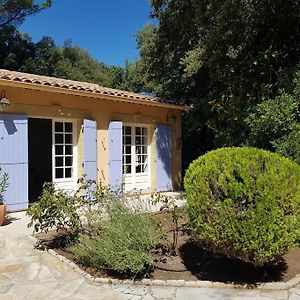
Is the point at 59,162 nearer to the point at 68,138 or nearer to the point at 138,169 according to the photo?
the point at 68,138

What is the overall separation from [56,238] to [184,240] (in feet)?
7.20

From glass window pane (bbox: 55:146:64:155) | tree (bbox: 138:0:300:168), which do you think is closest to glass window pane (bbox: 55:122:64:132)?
glass window pane (bbox: 55:146:64:155)

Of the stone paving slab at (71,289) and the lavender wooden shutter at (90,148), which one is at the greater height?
the lavender wooden shutter at (90,148)

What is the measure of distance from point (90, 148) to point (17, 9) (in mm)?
14028

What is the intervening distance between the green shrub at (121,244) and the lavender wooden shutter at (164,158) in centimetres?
717

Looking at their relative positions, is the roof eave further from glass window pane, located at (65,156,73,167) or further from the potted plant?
the potted plant

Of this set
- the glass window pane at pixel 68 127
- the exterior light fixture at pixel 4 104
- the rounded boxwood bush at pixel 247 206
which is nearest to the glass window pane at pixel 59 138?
the glass window pane at pixel 68 127

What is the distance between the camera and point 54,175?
951cm

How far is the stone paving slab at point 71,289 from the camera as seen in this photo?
404 centimetres

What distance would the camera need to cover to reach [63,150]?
9820 mm

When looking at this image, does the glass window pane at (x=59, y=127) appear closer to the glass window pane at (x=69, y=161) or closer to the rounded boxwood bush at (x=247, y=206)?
the glass window pane at (x=69, y=161)

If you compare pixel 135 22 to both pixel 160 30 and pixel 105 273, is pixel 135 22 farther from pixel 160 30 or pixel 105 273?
pixel 105 273

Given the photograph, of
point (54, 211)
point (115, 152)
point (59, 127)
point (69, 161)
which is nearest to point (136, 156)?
point (115, 152)

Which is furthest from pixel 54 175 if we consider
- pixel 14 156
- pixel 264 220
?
pixel 264 220
